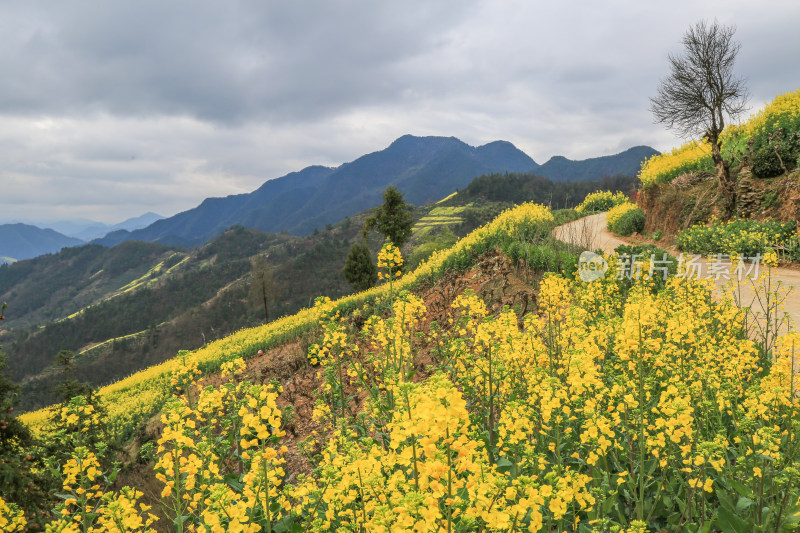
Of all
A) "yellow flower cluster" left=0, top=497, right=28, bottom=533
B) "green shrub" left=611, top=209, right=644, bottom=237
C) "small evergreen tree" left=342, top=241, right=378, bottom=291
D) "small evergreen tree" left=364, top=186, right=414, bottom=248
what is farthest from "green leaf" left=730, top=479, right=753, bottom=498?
"small evergreen tree" left=342, top=241, right=378, bottom=291

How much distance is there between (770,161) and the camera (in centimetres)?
1513

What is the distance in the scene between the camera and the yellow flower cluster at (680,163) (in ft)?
63.9

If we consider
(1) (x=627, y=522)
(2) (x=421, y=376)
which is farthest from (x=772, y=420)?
(2) (x=421, y=376)

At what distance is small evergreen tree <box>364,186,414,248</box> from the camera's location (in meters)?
27.9

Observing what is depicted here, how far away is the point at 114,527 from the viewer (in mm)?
2562

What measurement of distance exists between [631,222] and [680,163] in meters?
4.26

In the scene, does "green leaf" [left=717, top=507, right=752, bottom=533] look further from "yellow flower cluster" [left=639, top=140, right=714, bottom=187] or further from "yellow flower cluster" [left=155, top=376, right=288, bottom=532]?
"yellow flower cluster" [left=639, top=140, right=714, bottom=187]

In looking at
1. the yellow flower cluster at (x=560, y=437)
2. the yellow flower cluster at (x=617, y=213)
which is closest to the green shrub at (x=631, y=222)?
the yellow flower cluster at (x=617, y=213)

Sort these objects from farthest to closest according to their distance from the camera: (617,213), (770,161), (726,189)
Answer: (617,213), (726,189), (770,161)

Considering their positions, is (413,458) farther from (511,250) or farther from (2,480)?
(511,250)

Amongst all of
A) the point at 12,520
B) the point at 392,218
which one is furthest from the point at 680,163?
the point at 12,520

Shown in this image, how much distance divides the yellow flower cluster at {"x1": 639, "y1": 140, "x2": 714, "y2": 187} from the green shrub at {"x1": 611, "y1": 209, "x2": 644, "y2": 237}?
6.11 ft

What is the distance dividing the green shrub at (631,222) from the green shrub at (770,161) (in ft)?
15.8

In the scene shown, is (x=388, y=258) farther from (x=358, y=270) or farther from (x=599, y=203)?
(x=599, y=203)
